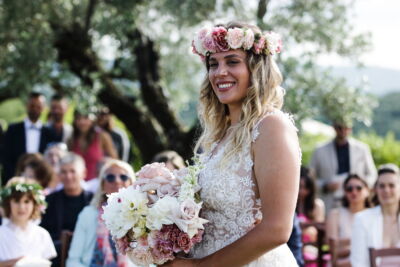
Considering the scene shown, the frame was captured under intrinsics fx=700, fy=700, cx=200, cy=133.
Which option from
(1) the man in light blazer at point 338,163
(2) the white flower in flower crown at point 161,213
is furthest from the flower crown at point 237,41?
(1) the man in light blazer at point 338,163

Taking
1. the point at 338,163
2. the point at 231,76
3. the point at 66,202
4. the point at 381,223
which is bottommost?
the point at 381,223

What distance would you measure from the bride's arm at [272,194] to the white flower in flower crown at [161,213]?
0.87 feet

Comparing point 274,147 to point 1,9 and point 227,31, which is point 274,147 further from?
point 1,9

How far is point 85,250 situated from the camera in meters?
5.40

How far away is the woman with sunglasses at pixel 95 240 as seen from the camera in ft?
17.5

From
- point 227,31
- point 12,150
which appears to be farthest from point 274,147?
point 12,150

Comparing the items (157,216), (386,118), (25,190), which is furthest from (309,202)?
(386,118)

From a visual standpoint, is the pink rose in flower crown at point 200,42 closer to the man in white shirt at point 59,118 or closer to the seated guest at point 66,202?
the seated guest at point 66,202

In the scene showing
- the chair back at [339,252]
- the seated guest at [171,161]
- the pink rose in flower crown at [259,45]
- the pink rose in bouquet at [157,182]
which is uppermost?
the pink rose in flower crown at [259,45]

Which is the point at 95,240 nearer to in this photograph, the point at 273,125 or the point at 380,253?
the point at 380,253

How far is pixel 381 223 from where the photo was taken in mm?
5797

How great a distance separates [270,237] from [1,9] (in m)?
6.93

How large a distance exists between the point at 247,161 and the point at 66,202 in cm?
370

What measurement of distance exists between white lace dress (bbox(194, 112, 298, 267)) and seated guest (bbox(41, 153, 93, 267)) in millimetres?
3161
